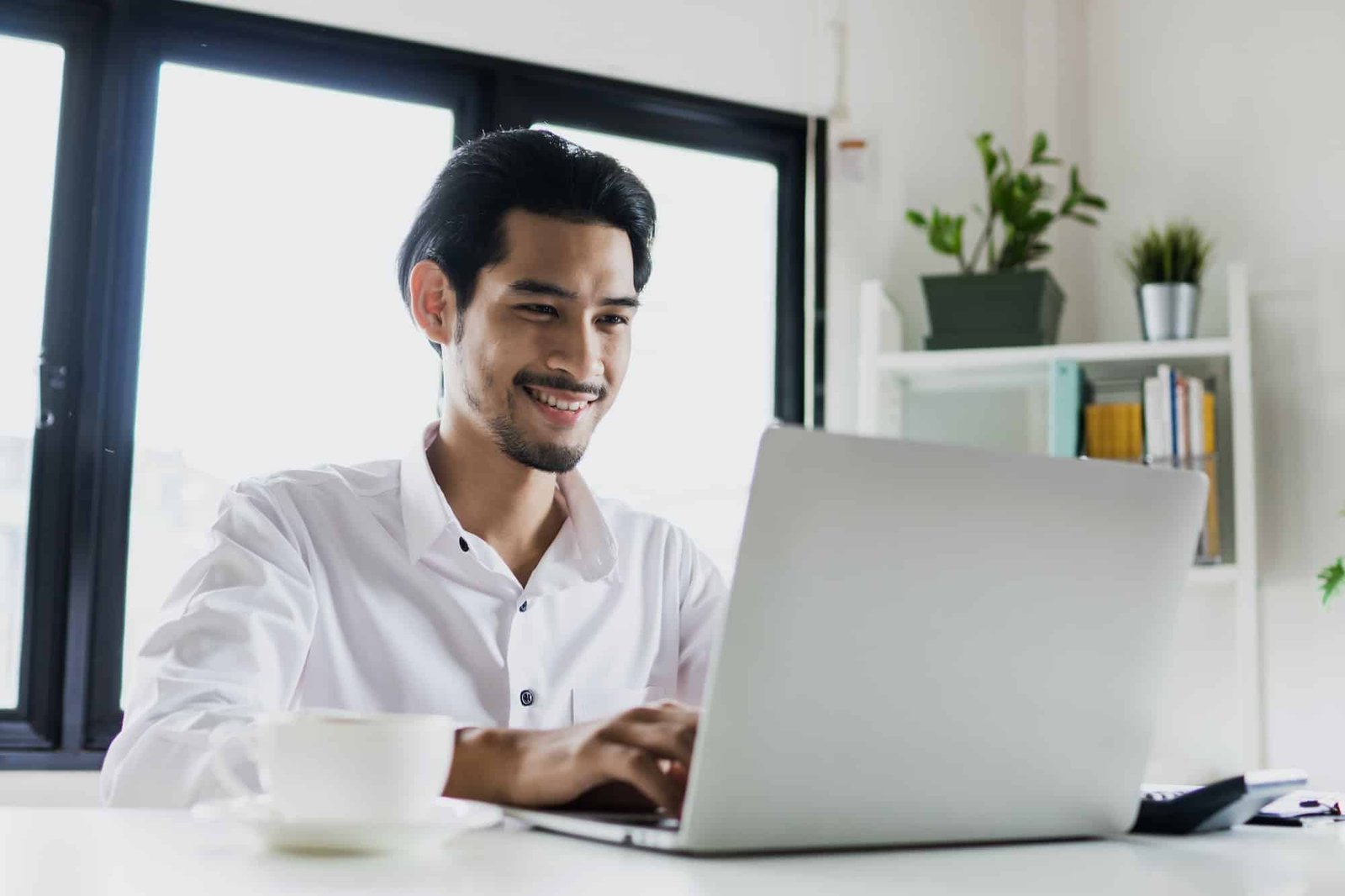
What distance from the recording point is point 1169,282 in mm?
2844

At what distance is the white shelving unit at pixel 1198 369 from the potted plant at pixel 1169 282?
0.18 ft

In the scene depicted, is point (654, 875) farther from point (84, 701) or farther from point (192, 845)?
point (84, 701)

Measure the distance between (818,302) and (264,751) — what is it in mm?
2596

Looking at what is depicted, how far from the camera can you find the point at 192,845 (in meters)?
Result: 0.71

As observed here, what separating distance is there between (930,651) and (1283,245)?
2468 mm

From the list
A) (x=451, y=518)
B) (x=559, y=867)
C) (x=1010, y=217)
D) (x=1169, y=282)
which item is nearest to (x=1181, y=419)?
(x=1169, y=282)

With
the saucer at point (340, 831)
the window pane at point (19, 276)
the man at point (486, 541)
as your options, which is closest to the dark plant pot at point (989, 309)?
the man at point (486, 541)

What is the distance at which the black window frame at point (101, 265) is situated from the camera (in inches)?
97.7

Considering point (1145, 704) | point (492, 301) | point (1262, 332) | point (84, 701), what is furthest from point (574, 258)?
point (1262, 332)

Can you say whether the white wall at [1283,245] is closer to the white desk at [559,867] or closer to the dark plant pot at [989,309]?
the dark plant pot at [989,309]

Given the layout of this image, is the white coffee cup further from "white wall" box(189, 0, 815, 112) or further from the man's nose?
"white wall" box(189, 0, 815, 112)

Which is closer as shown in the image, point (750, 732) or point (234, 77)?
point (750, 732)

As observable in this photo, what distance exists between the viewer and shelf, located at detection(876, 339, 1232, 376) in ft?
9.09

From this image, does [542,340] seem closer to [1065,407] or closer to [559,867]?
[559,867]
